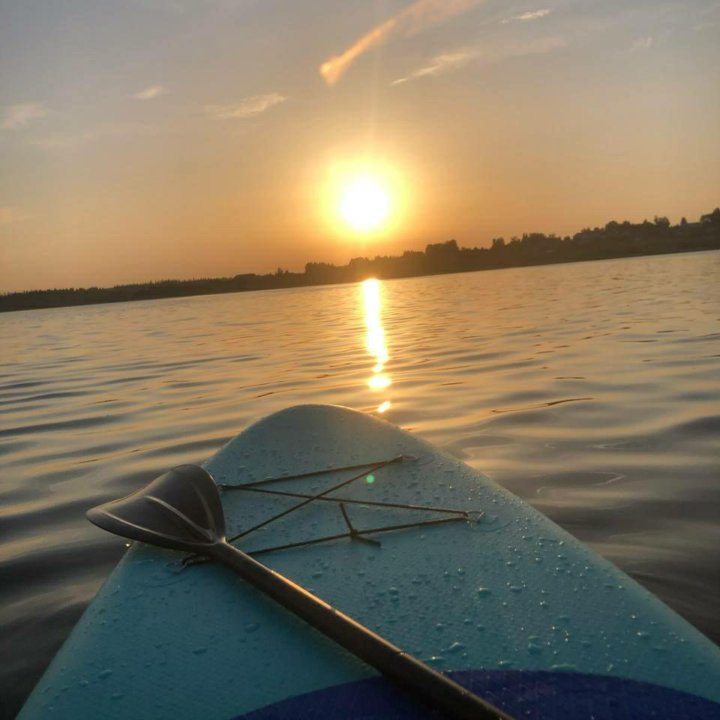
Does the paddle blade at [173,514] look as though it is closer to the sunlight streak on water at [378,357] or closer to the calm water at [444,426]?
the calm water at [444,426]

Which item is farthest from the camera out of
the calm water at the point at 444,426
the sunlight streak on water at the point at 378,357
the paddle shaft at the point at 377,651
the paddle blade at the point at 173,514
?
the sunlight streak on water at the point at 378,357

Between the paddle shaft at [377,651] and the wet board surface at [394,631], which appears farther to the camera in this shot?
the wet board surface at [394,631]

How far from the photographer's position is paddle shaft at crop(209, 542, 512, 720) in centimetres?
118

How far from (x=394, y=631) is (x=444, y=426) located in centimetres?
359

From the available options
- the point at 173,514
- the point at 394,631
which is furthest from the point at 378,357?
the point at 394,631

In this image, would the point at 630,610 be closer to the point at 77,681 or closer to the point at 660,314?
the point at 77,681

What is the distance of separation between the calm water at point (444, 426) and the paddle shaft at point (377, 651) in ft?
3.01

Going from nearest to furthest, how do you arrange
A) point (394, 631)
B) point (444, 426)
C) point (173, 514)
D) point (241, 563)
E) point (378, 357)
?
Result: point (394, 631) < point (241, 563) < point (173, 514) < point (444, 426) < point (378, 357)

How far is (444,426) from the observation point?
5121mm

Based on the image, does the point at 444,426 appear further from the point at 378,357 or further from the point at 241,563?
the point at 378,357

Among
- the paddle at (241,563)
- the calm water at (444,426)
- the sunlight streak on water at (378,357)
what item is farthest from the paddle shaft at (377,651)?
the sunlight streak on water at (378,357)

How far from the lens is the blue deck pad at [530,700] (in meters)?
1.27

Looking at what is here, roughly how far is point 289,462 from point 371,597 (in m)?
1.26

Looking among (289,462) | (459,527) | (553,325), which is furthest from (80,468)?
(553,325)
